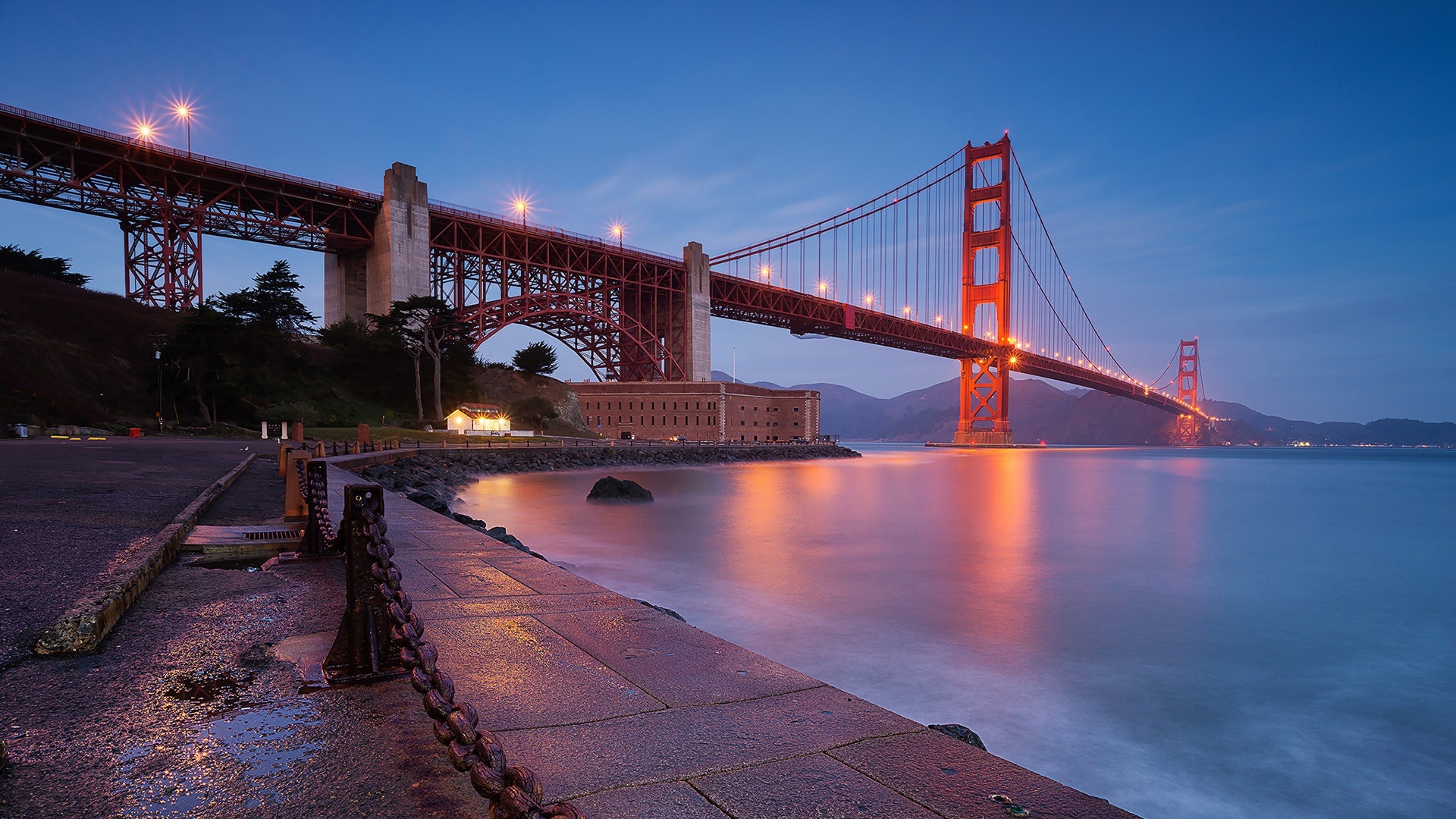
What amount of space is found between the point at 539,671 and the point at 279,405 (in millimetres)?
41181

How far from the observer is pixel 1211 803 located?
512cm

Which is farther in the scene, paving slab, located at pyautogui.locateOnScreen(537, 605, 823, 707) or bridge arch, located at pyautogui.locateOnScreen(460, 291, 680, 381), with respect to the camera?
bridge arch, located at pyautogui.locateOnScreen(460, 291, 680, 381)

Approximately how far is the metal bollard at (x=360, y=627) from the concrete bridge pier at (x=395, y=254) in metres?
51.1

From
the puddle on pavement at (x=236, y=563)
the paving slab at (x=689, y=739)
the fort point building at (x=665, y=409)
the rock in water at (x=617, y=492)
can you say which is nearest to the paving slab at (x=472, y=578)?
the puddle on pavement at (x=236, y=563)

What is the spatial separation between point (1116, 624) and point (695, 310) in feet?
210

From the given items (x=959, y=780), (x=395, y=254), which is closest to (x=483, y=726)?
(x=959, y=780)

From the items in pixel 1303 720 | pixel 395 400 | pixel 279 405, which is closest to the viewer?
pixel 1303 720

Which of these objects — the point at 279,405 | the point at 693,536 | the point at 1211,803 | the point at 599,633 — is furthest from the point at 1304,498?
the point at 279,405

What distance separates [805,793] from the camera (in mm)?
2166

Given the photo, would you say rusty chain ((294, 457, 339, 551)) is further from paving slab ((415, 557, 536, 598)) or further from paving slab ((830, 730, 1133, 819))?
paving slab ((830, 730, 1133, 819))

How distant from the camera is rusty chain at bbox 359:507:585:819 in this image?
1.50 meters

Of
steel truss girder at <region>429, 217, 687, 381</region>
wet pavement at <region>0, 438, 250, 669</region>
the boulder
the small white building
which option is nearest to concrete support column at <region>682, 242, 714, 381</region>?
steel truss girder at <region>429, 217, 687, 381</region>

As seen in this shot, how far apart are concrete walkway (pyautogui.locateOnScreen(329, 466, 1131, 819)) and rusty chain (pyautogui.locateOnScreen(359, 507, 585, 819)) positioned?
383 millimetres

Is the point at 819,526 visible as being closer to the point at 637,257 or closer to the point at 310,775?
the point at 310,775
